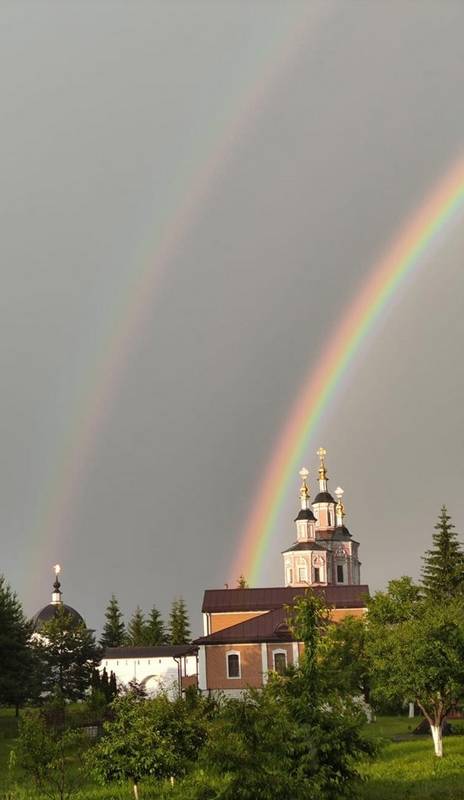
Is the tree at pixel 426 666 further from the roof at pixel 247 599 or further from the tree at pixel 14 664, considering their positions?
the roof at pixel 247 599

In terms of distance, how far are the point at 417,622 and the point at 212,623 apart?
122 feet

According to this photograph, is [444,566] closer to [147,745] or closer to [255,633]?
[255,633]

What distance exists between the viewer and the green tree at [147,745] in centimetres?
2548

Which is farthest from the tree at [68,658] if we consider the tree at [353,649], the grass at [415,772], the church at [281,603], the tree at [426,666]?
the tree at [426,666]

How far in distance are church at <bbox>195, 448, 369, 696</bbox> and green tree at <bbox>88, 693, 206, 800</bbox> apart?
19715 millimetres

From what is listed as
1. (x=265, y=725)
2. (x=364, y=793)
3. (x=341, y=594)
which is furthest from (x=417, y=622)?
(x=341, y=594)

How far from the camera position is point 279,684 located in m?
21.6

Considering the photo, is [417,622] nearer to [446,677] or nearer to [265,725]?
[446,677]

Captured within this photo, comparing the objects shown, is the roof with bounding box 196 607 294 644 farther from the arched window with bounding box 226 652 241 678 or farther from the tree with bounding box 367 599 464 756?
the tree with bounding box 367 599 464 756

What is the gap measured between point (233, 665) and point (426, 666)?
30.8 m

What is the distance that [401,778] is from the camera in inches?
1141

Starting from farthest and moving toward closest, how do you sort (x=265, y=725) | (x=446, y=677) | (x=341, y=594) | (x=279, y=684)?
(x=341, y=594)
(x=446, y=677)
(x=279, y=684)
(x=265, y=725)

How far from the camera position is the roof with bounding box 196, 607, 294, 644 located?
210 ft

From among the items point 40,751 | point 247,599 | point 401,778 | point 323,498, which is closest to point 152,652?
point 247,599
